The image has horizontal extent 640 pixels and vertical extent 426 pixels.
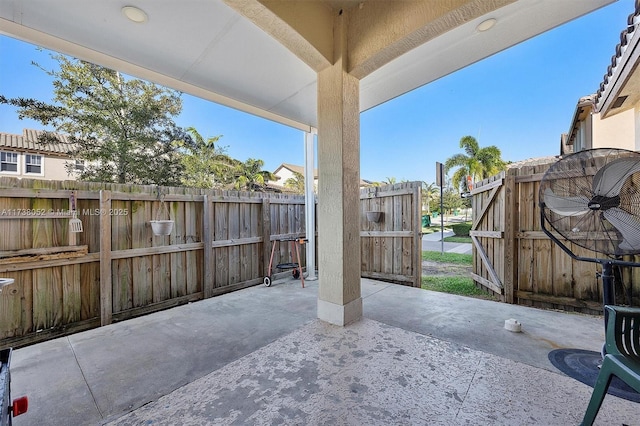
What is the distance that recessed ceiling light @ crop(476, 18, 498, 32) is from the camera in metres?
2.09

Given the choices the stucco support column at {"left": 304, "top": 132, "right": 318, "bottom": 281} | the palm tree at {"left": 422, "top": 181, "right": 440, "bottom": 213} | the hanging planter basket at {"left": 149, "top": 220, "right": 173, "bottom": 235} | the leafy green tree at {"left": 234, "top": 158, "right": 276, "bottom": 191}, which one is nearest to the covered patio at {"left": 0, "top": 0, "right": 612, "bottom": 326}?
the hanging planter basket at {"left": 149, "top": 220, "right": 173, "bottom": 235}

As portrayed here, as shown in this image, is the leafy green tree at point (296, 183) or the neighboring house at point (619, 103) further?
the leafy green tree at point (296, 183)

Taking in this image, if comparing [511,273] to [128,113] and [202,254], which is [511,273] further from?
[128,113]

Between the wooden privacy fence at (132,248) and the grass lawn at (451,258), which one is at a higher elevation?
the wooden privacy fence at (132,248)

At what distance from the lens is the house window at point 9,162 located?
7.89 metres

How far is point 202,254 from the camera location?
12.3 feet

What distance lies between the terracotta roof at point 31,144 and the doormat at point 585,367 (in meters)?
11.2

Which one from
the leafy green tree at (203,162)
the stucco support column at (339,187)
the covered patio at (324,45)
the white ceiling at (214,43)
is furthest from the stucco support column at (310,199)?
the leafy green tree at (203,162)

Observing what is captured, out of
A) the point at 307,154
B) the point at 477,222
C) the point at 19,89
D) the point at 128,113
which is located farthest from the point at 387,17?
the point at 19,89

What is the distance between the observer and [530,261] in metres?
3.19

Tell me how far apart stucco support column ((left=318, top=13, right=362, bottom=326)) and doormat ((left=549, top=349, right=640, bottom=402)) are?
5.32ft

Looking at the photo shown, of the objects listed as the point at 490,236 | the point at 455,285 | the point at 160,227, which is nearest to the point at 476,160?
the point at 455,285

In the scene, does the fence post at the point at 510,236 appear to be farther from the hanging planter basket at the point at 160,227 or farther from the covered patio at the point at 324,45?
the hanging planter basket at the point at 160,227

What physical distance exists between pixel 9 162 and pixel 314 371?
1193cm
